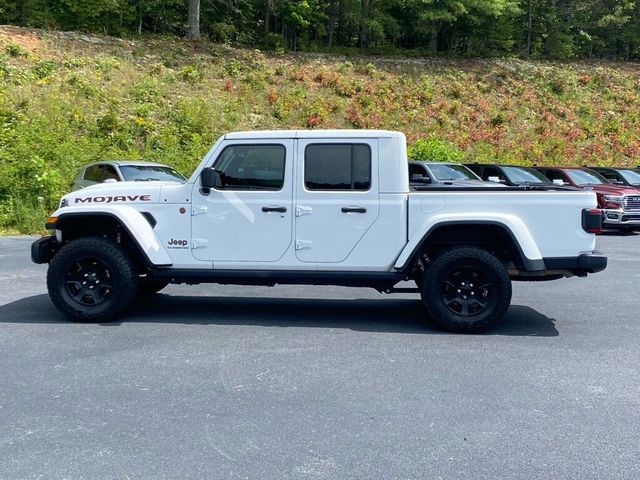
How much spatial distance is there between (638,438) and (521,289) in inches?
201

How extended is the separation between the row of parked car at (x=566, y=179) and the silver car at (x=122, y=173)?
5.43m

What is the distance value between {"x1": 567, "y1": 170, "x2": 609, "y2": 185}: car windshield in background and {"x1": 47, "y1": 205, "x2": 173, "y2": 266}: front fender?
1402cm

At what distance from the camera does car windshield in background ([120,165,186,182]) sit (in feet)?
41.3

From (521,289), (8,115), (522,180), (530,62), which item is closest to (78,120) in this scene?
(8,115)

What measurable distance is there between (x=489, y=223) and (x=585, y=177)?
13332 millimetres

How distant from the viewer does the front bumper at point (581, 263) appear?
5949 millimetres

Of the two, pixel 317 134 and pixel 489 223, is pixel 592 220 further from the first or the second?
pixel 317 134

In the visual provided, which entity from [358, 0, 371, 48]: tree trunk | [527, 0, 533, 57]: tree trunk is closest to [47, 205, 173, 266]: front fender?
[358, 0, 371, 48]: tree trunk

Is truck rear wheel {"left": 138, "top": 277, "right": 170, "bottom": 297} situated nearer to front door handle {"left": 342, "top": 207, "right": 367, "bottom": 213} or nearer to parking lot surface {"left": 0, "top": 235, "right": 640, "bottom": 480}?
parking lot surface {"left": 0, "top": 235, "right": 640, "bottom": 480}

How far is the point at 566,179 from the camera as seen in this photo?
694 inches

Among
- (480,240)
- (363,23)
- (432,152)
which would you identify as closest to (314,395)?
(480,240)

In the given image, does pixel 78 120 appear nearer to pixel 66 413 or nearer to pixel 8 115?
pixel 8 115

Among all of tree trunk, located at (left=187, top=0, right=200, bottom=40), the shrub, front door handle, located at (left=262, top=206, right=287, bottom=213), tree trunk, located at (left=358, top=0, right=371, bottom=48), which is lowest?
front door handle, located at (left=262, top=206, right=287, bottom=213)

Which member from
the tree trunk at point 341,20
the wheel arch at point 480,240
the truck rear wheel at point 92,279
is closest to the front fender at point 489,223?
the wheel arch at point 480,240
